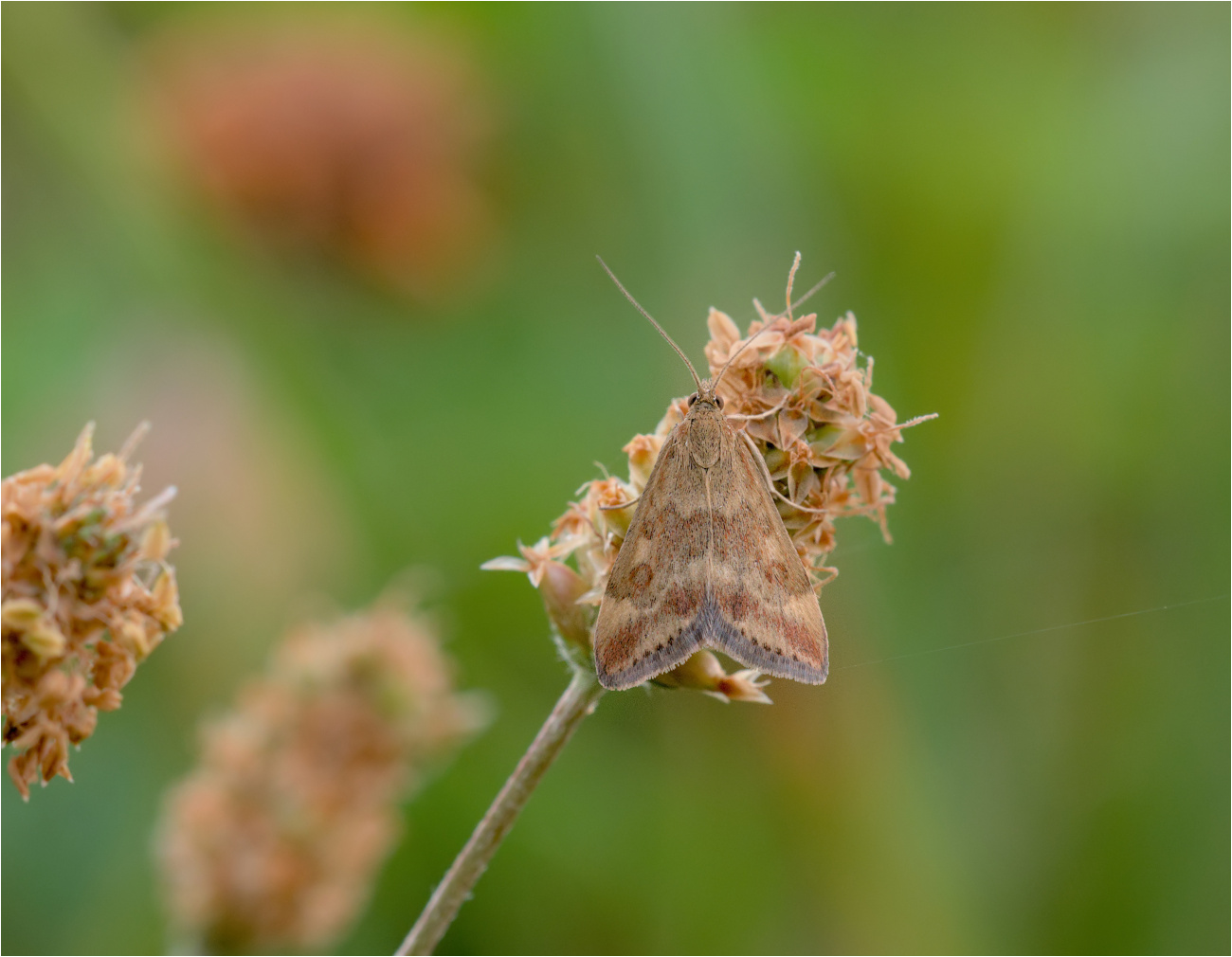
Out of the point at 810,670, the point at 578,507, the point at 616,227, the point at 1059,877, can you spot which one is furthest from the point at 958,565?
the point at 578,507

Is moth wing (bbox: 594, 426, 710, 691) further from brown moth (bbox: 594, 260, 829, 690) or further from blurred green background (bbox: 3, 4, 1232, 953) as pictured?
blurred green background (bbox: 3, 4, 1232, 953)

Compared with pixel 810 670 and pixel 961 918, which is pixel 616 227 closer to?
pixel 961 918

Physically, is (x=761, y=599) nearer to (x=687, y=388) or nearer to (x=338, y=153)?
(x=687, y=388)

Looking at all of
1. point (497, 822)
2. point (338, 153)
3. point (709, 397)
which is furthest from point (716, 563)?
point (338, 153)

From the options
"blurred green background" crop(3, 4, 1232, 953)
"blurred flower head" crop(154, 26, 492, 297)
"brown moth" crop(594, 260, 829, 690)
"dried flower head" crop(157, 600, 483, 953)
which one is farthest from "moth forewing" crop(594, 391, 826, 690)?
"blurred flower head" crop(154, 26, 492, 297)

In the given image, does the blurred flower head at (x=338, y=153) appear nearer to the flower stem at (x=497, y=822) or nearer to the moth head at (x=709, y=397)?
the moth head at (x=709, y=397)

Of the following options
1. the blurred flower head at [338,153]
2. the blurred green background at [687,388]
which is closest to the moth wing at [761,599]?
the blurred green background at [687,388]
